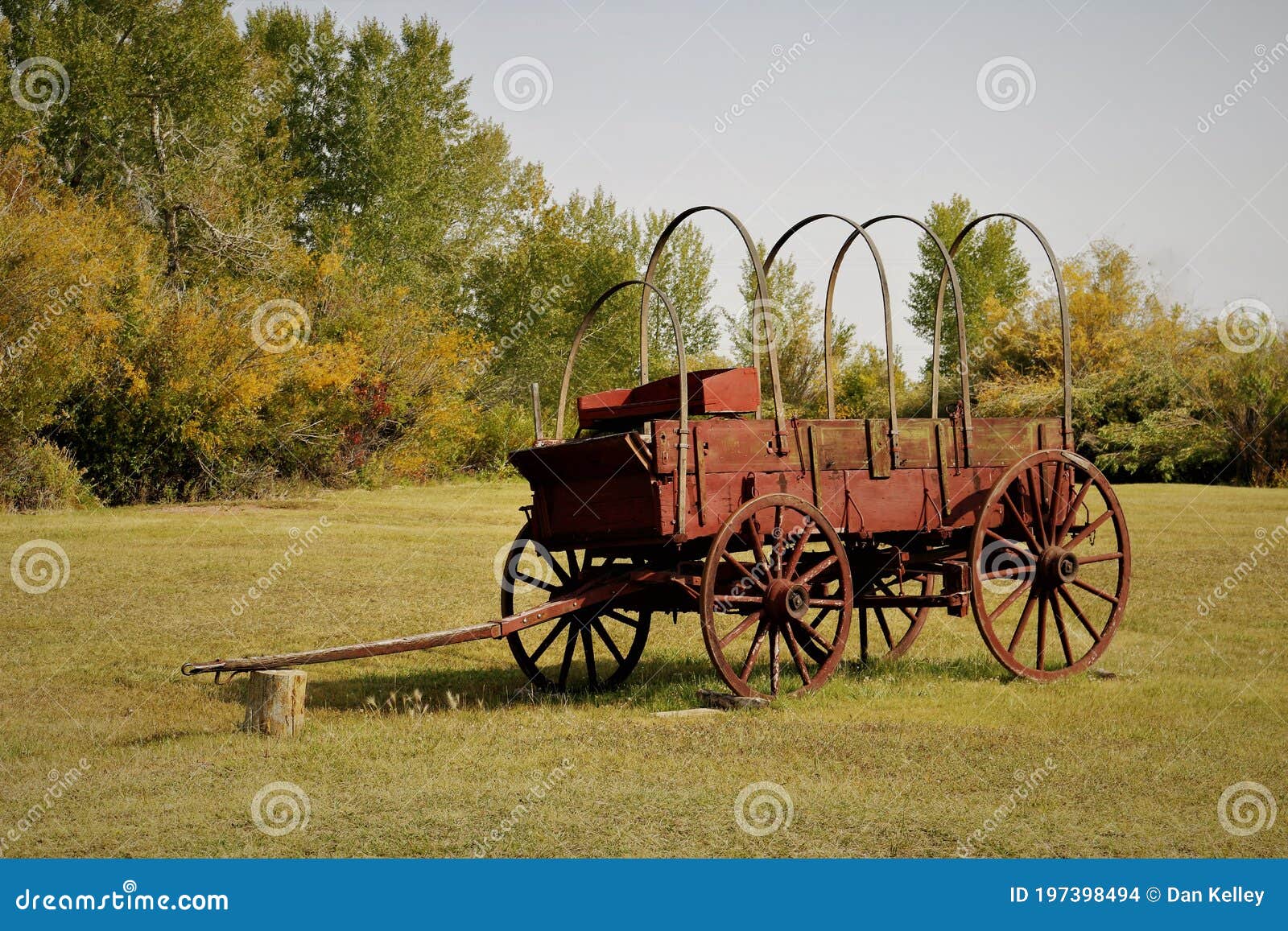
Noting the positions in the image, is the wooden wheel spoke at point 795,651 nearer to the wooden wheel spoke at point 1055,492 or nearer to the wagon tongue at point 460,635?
the wagon tongue at point 460,635

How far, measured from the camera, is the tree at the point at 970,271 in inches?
2189

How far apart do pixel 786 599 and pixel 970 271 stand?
52030mm

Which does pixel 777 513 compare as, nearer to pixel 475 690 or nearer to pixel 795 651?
pixel 795 651

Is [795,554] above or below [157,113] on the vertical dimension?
below

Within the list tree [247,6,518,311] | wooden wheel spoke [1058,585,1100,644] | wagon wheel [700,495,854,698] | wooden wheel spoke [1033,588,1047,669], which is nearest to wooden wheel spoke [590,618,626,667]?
wagon wheel [700,495,854,698]

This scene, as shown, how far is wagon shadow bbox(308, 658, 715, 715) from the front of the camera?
978cm

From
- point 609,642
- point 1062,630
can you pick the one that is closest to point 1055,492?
point 1062,630

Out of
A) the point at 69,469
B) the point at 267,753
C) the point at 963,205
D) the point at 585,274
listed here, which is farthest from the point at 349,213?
the point at 267,753

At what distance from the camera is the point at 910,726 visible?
8570mm

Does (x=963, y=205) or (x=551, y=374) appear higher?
(x=963, y=205)

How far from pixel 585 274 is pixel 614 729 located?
129ft

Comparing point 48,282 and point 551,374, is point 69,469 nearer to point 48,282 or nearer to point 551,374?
point 48,282

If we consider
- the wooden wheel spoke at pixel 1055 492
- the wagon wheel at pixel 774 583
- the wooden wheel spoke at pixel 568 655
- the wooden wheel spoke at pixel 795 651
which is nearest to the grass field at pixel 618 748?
the wooden wheel spoke at pixel 795 651

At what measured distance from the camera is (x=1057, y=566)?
33.5ft
